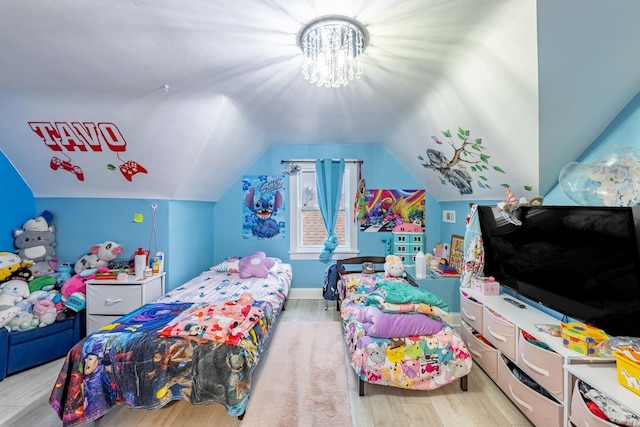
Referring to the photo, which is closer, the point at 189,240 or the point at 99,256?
the point at 99,256

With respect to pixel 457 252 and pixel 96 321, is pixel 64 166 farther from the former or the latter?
pixel 457 252

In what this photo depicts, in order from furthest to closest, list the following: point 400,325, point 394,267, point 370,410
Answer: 1. point 394,267
2. point 400,325
3. point 370,410

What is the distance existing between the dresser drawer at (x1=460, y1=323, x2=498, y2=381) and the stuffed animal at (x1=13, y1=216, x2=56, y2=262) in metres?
4.31

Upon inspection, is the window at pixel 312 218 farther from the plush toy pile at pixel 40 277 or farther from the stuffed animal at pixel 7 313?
the stuffed animal at pixel 7 313

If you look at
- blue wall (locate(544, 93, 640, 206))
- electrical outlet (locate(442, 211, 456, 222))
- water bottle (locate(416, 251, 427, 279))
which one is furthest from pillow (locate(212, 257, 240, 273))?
blue wall (locate(544, 93, 640, 206))

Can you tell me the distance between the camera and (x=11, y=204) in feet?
9.62

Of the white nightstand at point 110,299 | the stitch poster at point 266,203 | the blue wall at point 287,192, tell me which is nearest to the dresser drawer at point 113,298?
the white nightstand at point 110,299

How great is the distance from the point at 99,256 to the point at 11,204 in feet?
3.18

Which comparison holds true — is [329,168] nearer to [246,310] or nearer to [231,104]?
[231,104]

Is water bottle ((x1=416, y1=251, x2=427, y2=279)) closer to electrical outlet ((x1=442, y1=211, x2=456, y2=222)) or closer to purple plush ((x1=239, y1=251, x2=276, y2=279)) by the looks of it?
electrical outlet ((x1=442, y1=211, x2=456, y2=222))

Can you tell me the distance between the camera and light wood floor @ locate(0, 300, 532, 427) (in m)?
1.89

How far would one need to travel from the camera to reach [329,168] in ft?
13.9

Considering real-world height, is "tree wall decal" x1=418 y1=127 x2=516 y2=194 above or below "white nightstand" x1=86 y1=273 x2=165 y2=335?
above

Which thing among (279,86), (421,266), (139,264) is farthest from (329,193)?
(139,264)
